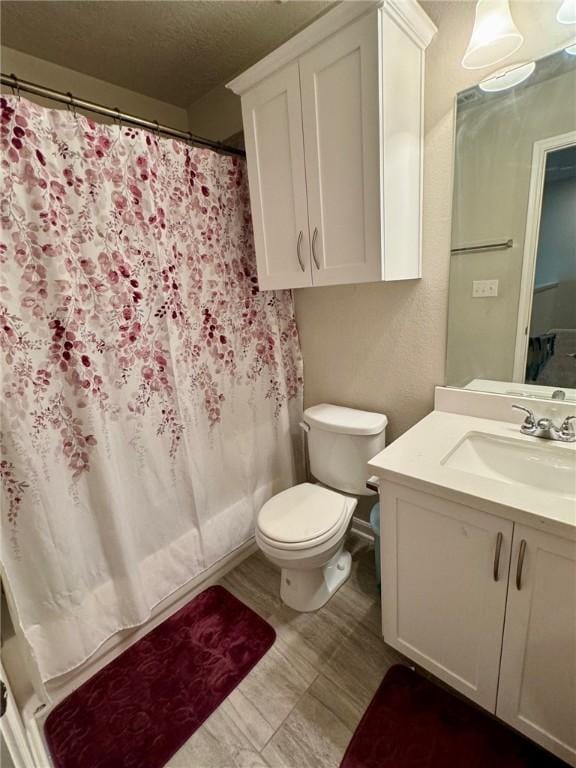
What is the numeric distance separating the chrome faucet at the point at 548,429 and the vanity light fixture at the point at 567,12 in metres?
1.12

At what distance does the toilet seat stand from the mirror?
2.50 feet

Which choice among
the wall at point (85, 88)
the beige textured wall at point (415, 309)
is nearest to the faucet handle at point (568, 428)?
the beige textured wall at point (415, 309)

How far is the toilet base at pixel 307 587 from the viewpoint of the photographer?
1.57 metres

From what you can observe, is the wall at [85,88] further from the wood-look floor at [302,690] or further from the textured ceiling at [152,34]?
the wood-look floor at [302,690]

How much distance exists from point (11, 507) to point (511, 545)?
145 centimetres

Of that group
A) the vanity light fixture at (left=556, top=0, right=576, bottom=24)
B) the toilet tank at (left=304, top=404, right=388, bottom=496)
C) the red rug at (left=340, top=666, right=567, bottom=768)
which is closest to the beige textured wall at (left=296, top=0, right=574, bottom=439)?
the vanity light fixture at (left=556, top=0, right=576, bottom=24)

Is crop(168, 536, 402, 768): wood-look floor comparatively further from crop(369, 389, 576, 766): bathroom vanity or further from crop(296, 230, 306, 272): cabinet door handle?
crop(296, 230, 306, 272): cabinet door handle

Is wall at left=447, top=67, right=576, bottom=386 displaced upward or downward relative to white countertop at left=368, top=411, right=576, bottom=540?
upward

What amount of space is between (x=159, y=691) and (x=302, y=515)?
80 centimetres

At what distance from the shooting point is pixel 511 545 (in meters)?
0.89

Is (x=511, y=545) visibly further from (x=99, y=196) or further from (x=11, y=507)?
(x=99, y=196)

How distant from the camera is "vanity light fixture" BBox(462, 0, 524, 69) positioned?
1.00 meters

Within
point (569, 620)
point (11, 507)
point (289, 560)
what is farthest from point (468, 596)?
point (11, 507)

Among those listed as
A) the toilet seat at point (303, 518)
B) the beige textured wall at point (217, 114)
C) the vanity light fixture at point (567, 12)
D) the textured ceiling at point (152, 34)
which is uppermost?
the textured ceiling at point (152, 34)
